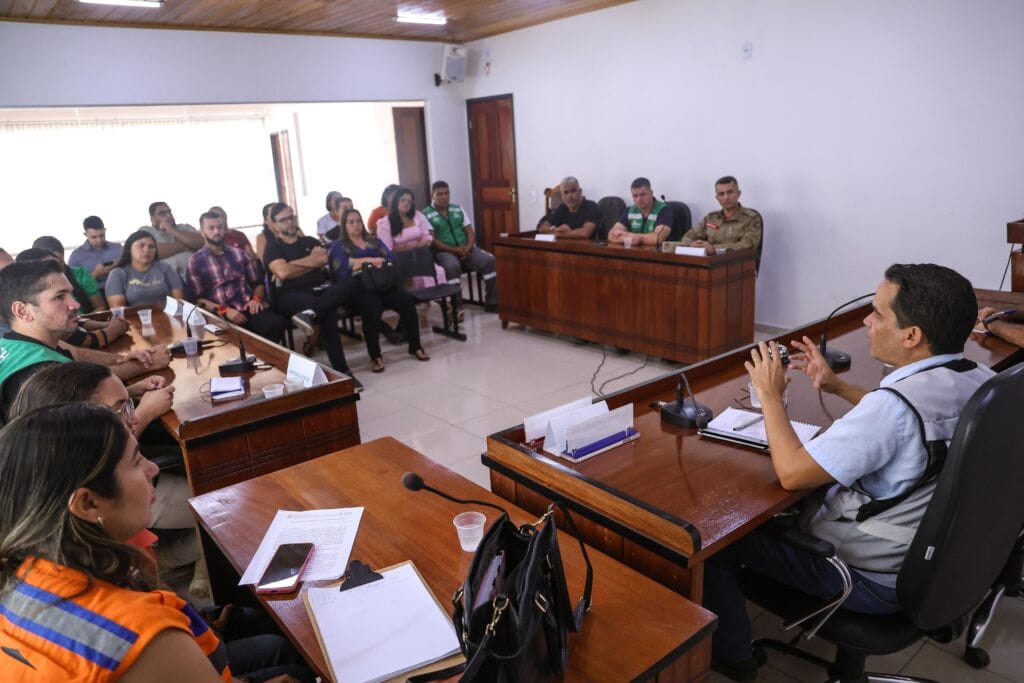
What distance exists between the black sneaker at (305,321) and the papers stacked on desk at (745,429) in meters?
3.75

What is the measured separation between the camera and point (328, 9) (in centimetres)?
598

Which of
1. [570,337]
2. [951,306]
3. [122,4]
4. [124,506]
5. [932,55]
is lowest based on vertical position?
[570,337]

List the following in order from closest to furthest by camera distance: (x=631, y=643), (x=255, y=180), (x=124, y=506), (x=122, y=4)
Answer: (x=124, y=506) < (x=631, y=643) < (x=122, y=4) < (x=255, y=180)

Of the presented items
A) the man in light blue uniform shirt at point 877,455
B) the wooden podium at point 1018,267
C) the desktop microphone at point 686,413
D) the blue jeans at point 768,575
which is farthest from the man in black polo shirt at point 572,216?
the blue jeans at point 768,575

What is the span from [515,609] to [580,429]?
0.80 m

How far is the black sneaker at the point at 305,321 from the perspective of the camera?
16.7 feet

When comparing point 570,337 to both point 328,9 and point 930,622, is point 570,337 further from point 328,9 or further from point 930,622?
point 930,622

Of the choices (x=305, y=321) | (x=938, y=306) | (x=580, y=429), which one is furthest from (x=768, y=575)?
(x=305, y=321)

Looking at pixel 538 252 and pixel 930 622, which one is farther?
pixel 538 252

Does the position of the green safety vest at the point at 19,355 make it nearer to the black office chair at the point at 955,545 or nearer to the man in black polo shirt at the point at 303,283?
the black office chair at the point at 955,545

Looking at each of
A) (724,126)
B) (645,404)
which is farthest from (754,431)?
(724,126)

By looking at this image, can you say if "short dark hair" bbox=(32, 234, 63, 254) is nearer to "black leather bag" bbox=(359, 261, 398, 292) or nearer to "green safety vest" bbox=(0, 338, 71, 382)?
"black leather bag" bbox=(359, 261, 398, 292)

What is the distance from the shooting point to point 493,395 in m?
4.51

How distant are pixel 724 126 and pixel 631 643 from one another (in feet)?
17.1
